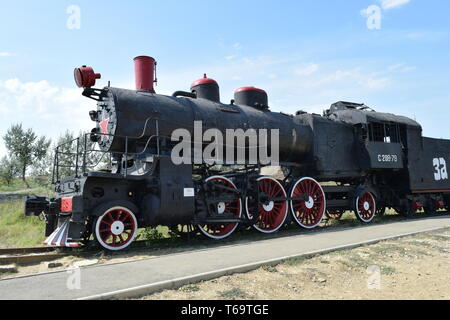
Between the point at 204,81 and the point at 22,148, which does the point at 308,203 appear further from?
the point at 22,148

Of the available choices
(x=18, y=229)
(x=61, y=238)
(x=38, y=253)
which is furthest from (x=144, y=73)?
(x=18, y=229)

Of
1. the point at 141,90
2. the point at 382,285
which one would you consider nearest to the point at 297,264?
the point at 382,285

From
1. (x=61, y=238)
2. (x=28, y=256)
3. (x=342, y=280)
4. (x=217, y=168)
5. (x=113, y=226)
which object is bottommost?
(x=342, y=280)

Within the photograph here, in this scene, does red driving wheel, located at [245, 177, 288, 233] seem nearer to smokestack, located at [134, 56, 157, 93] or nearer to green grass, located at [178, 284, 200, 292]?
smokestack, located at [134, 56, 157, 93]

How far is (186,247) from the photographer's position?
7008 millimetres

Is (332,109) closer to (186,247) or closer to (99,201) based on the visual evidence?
(186,247)

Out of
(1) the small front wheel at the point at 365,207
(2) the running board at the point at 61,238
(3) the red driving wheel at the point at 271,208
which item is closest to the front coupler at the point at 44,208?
(2) the running board at the point at 61,238

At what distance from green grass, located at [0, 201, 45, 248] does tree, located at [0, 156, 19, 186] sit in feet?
73.5

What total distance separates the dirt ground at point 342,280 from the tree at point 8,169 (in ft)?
116

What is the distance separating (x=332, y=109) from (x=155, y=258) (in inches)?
355

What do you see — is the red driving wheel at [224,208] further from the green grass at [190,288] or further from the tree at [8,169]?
the tree at [8,169]

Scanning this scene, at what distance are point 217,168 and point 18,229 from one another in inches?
270

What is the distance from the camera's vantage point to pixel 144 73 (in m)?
8.02

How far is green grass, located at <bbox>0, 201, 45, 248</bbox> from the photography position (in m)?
9.73
